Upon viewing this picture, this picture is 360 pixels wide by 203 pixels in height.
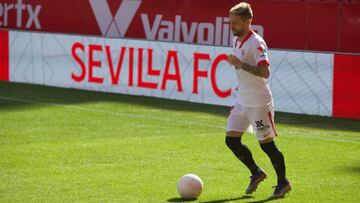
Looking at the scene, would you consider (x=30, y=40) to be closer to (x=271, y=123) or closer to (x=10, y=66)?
(x=10, y=66)

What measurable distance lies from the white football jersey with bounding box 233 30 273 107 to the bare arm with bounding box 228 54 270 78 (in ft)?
0.31

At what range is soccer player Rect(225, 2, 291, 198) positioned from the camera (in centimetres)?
947

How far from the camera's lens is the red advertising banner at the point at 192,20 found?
63.6 ft

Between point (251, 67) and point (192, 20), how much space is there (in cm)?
1236

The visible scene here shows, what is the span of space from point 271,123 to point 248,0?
11357 mm

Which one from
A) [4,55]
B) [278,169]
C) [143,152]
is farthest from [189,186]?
[4,55]

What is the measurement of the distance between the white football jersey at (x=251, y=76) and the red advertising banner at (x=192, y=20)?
9.77m

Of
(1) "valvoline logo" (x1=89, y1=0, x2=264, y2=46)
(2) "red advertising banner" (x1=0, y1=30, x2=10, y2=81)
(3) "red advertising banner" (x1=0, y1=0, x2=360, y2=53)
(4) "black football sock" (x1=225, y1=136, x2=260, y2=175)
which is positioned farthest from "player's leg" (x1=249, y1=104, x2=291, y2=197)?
(2) "red advertising banner" (x1=0, y1=30, x2=10, y2=81)

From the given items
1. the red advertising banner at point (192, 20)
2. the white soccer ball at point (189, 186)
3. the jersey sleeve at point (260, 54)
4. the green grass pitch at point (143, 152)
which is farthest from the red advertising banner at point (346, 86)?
the white soccer ball at point (189, 186)

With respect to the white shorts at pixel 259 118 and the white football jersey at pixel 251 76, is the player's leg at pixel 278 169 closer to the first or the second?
the white shorts at pixel 259 118

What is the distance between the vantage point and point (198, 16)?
21.5 metres

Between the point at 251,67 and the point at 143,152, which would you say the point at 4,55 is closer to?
the point at 143,152

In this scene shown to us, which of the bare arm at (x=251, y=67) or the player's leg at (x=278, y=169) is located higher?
the bare arm at (x=251, y=67)

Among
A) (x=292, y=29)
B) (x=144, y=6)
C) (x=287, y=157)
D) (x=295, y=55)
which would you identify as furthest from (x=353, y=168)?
(x=144, y=6)
